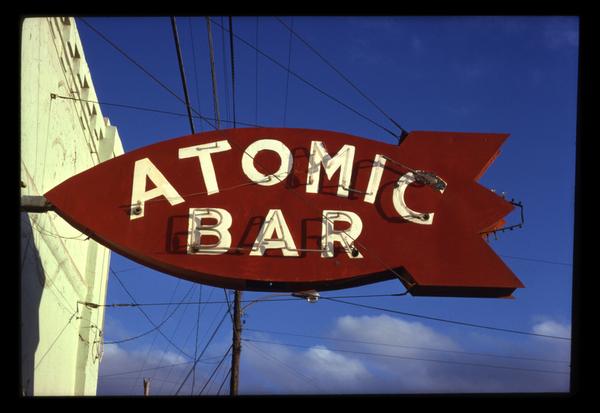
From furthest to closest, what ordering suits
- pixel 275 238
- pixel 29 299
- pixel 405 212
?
1. pixel 29 299
2. pixel 405 212
3. pixel 275 238

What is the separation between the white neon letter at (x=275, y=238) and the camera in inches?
361

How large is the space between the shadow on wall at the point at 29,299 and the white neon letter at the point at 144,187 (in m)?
1.84

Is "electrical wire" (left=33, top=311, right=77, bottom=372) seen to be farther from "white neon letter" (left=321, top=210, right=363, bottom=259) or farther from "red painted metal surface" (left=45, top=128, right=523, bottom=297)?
"white neon letter" (left=321, top=210, right=363, bottom=259)

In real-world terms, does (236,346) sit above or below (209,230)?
below

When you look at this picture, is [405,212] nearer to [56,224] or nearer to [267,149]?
[267,149]

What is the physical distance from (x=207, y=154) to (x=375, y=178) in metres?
2.04

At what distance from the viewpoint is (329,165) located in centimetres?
974

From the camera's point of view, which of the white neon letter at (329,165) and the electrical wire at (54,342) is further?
the electrical wire at (54,342)

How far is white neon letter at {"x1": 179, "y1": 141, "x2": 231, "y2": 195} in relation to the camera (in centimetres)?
962

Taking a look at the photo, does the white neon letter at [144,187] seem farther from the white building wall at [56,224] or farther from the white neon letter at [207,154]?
the white building wall at [56,224]

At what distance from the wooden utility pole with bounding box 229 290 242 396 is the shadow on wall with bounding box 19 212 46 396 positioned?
29.5 feet

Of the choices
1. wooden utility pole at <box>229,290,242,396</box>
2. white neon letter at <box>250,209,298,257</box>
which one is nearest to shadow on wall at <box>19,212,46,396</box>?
white neon letter at <box>250,209,298,257</box>

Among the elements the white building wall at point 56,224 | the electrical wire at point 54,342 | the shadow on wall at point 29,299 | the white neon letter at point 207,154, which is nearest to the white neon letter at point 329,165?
the white neon letter at point 207,154

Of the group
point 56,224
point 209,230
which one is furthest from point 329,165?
point 56,224
